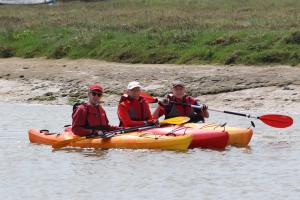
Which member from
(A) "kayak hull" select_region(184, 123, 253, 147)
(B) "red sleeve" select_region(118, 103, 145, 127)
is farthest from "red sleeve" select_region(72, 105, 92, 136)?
(A) "kayak hull" select_region(184, 123, 253, 147)

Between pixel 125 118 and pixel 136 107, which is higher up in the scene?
pixel 136 107

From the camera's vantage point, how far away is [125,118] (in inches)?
649

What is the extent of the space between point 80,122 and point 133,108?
90 centimetres

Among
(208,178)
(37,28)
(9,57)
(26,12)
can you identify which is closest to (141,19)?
(37,28)

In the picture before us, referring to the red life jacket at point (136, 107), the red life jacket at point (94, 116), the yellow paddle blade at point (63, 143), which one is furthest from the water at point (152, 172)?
the red life jacket at point (136, 107)

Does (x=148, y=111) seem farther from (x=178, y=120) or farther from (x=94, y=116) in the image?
(x=94, y=116)

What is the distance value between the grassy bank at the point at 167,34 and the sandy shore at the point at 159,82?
636 millimetres

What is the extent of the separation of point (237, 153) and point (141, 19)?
1806cm

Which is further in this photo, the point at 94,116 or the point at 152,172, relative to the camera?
the point at 94,116

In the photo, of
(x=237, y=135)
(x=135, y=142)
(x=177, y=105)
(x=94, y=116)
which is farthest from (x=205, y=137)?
(x=94, y=116)

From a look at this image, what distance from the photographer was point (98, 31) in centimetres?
2948

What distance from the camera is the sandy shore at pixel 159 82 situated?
21.2 metres

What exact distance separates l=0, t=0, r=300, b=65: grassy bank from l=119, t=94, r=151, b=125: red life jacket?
23.7ft

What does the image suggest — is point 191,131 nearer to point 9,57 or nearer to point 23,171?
point 23,171
